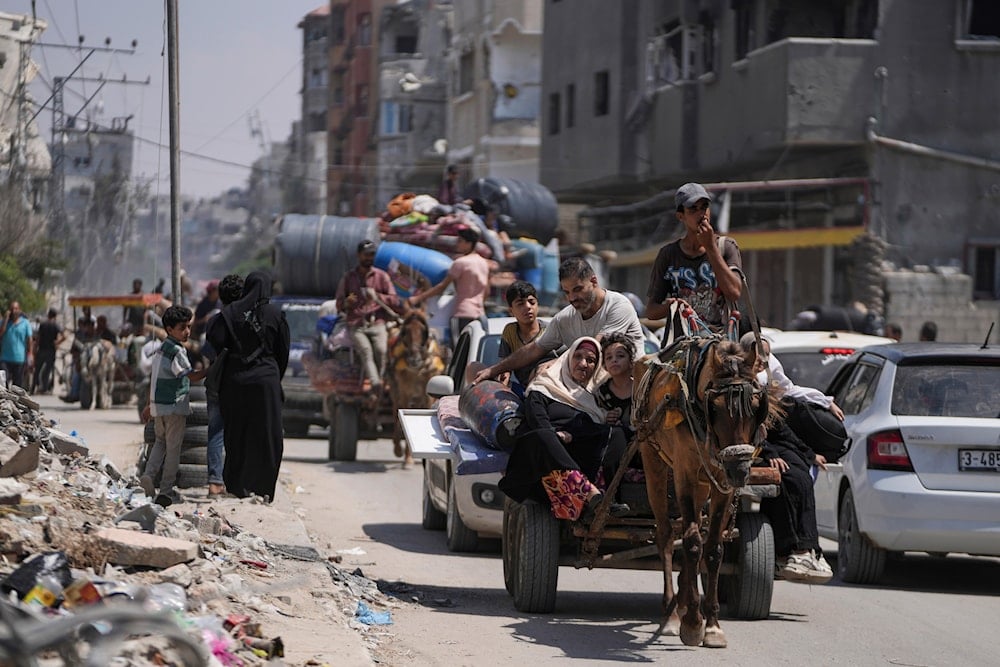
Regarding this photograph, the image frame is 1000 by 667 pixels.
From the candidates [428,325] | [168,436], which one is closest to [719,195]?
[428,325]

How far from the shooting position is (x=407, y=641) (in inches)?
337

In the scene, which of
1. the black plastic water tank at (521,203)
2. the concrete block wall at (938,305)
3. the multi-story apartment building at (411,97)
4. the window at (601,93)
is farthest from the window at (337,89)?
the black plastic water tank at (521,203)

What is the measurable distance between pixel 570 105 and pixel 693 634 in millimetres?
41830

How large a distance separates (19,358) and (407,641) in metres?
22.2

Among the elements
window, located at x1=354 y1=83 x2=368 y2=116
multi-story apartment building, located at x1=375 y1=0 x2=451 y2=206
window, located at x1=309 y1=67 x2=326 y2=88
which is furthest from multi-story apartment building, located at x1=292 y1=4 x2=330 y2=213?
multi-story apartment building, located at x1=375 y1=0 x2=451 y2=206

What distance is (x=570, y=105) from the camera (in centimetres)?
4928

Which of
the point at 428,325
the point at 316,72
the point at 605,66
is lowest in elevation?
the point at 428,325

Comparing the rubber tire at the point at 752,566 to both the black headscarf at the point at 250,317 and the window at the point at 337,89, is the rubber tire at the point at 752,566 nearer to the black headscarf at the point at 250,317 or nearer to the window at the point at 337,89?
the black headscarf at the point at 250,317

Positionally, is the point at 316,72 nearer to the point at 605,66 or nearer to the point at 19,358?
the point at 605,66

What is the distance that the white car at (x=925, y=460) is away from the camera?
10.8 m

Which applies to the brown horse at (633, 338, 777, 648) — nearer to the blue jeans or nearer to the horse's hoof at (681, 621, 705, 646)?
the horse's hoof at (681, 621, 705, 646)

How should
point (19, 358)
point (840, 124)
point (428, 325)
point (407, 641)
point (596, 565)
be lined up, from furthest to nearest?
1. point (840, 124)
2. point (19, 358)
3. point (428, 325)
4. point (596, 565)
5. point (407, 641)

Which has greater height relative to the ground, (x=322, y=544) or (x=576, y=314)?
(x=576, y=314)

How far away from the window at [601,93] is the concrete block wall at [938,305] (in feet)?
50.5
